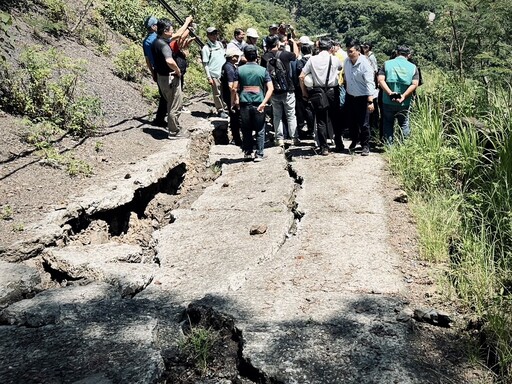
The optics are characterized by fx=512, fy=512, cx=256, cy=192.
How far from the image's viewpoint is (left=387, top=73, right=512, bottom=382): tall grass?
306cm

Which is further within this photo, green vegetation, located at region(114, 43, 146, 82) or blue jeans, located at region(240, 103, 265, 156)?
green vegetation, located at region(114, 43, 146, 82)

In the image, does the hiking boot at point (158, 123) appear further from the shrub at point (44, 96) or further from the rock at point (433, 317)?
the rock at point (433, 317)

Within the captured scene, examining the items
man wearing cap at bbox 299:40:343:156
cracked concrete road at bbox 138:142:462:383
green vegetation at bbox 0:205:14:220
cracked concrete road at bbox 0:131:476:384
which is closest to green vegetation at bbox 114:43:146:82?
man wearing cap at bbox 299:40:343:156

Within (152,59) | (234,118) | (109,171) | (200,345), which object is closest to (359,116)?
(234,118)

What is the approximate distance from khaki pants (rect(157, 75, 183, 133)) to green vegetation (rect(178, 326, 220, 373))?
5227 mm

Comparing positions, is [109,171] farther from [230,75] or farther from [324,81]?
[324,81]

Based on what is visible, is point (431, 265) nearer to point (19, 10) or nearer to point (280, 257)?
point (280, 257)

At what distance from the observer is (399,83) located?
6.51 m

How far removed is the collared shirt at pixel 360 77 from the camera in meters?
6.55

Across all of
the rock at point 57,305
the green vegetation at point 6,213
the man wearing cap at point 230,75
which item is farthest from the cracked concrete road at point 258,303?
the man wearing cap at point 230,75

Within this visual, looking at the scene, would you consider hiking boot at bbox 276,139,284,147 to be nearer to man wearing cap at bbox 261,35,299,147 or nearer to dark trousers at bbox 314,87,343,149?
man wearing cap at bbox 261,35,299,147

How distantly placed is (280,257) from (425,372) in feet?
5.60

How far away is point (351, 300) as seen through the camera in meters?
3.30

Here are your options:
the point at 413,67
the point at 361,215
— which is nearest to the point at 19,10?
the point at 413,67
